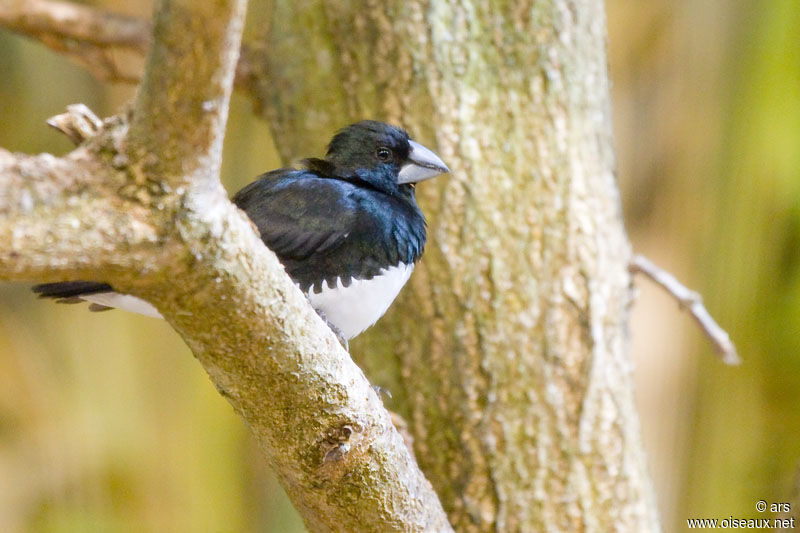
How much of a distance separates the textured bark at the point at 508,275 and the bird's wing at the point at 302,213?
13.7 inches

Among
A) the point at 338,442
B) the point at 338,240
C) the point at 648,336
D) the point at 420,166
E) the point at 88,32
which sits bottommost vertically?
the point at 338,442

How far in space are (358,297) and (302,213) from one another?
8.2 inches

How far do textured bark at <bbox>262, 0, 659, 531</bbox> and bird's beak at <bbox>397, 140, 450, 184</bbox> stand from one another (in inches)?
5.1

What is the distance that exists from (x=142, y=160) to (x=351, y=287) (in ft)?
2.86

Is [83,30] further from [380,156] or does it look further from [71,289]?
[71,289]

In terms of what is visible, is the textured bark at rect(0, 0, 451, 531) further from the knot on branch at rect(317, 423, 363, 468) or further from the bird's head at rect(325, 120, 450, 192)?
the bird's head at rect(325, 120, 450, 192)

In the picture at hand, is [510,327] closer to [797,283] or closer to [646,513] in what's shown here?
[646,513]

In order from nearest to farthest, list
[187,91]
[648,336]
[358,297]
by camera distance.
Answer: [187,91]
[358,297]
[648,336]

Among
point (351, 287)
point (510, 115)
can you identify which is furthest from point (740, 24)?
point (351, 287)

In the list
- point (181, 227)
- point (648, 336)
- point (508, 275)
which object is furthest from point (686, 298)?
point (648, 336)

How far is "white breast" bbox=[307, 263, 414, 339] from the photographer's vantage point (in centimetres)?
172

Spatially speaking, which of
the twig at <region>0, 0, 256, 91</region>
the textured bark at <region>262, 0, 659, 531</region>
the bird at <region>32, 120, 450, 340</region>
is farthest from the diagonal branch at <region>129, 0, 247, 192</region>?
the twig at <region>0, 0, 256, 91</region>

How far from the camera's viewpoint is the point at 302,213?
5.68 ft

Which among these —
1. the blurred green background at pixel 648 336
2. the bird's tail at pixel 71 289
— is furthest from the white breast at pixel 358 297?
the blurred green background at pixel 648 336
